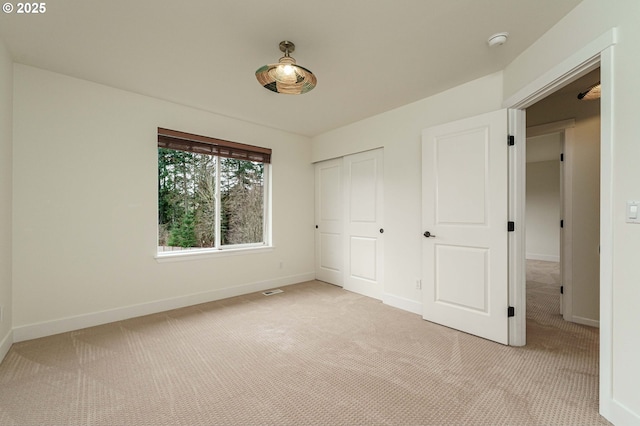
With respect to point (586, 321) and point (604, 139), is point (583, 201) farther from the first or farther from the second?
point (604, 139)

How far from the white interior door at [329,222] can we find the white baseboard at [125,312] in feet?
2.94

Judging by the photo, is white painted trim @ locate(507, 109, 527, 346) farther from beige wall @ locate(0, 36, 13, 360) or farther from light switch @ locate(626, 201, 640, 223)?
beige wall @ locate(0, 36, 13, 360)

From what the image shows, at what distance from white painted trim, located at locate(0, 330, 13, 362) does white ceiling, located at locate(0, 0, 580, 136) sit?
241cm

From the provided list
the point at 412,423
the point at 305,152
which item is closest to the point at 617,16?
the point at 412,423

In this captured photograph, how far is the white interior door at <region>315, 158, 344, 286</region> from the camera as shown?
14.8ft

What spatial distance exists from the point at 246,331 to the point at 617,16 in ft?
11.6

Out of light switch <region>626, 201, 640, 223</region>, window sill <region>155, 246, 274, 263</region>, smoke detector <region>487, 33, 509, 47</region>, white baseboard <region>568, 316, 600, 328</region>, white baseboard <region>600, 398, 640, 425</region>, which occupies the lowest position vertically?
white baseboard <region>568, 316, 600, 328</region>

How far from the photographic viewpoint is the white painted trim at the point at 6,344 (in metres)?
2.22


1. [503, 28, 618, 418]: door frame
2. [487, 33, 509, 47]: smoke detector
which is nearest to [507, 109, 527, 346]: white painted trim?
[503, 28, 618, 418]: door frame

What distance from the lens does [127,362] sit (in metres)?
2.20

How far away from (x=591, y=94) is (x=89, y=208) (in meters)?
5.19

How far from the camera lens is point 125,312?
3.08 meters

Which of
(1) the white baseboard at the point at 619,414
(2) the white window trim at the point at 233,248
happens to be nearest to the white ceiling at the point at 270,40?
(2) the white window trim at the point at 233,248

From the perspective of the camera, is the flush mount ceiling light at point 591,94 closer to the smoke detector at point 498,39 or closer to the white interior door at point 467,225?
the white interior door at point 467,225
